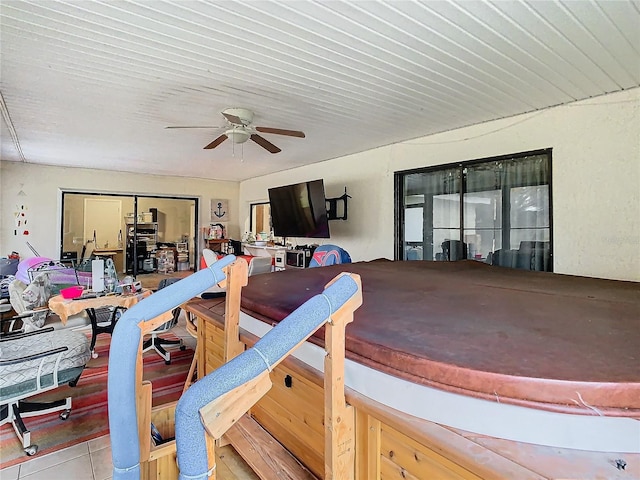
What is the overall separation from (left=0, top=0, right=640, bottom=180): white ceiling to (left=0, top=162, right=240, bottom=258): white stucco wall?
9.74 feet

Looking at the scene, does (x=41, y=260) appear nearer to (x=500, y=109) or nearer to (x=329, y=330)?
(x=329, y=330)

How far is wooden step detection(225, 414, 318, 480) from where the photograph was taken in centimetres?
129

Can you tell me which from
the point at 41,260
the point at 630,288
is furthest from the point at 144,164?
the point at 630,288

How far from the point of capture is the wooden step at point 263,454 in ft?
4.23

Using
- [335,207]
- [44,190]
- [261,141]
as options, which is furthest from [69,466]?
[44,190]

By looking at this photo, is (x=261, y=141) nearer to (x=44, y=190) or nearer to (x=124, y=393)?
(x=124, y=393)

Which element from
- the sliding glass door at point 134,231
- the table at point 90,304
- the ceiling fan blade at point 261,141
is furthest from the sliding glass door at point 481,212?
the sliding glass door at point 134,231

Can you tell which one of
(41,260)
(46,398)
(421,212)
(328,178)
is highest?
(328,178)

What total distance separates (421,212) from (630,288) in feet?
8.85

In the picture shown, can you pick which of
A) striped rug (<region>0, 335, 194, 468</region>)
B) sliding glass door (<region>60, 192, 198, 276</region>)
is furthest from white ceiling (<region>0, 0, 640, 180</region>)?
sliding glass door (<region>60, 192, 198, 276</region>)

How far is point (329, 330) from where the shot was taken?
94 centimetres

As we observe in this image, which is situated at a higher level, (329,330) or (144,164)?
(144,164)

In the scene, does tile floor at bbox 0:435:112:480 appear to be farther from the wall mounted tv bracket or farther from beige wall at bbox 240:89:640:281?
the wall mounted tv bracket

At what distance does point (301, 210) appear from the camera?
5867 millimetres
